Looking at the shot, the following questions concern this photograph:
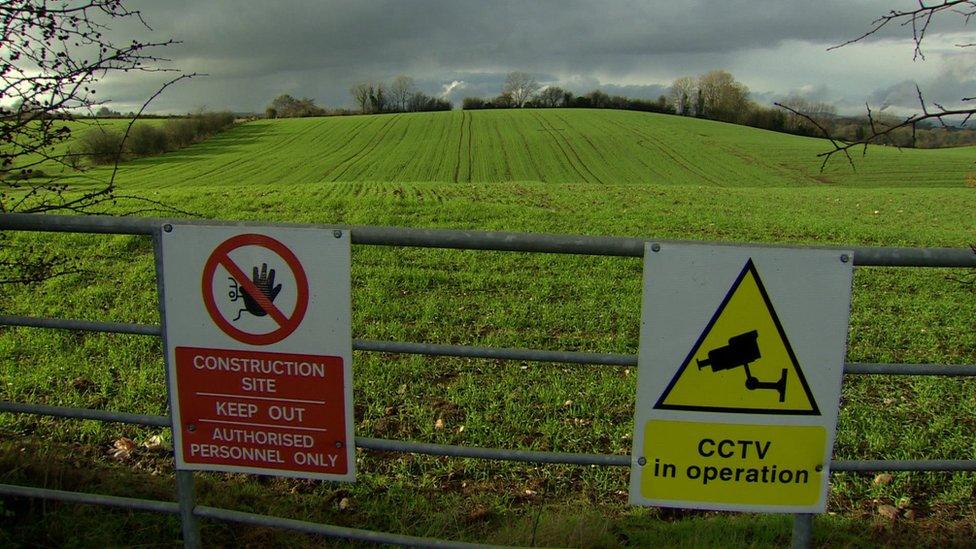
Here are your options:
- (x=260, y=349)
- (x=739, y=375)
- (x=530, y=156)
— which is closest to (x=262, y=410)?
(x=260, y=349)

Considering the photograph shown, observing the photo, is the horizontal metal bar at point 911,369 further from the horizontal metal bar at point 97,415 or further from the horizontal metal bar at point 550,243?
the horizontal metal bar at point 97,415

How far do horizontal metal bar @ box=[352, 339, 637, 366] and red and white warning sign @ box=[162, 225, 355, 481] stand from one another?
13 centimetres

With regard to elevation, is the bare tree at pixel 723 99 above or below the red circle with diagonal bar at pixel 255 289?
above

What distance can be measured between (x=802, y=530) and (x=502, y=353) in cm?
122

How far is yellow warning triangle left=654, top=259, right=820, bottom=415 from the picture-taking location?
2.16 metres

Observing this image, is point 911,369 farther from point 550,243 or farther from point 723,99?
point 723,99

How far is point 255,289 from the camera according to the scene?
2.35 m

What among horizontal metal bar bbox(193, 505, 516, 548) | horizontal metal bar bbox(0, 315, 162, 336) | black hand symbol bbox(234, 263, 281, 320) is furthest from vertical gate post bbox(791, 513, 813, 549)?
horizontal metal bar bbox(0, 315, 162, 336)

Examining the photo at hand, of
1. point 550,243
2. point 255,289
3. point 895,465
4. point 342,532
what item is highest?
point 550,243

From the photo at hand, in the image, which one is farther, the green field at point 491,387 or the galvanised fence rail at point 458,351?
the green field at point 491,387

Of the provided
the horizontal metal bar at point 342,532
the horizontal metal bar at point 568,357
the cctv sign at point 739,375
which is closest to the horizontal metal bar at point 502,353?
the horizontal metal bar at point 568,357

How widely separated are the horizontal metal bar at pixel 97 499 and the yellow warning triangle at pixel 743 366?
1.89 meters

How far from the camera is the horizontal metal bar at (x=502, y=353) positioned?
2.27m

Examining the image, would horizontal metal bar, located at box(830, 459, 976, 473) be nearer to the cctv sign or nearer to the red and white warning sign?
the cctv sign
